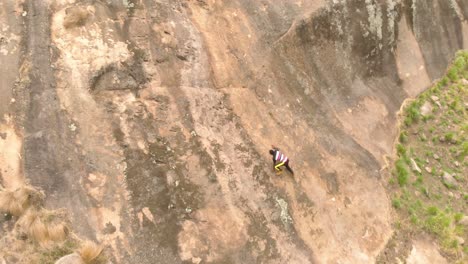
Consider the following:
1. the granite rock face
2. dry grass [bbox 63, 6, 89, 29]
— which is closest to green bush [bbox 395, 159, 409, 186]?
the granite rock face

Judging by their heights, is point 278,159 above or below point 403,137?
above

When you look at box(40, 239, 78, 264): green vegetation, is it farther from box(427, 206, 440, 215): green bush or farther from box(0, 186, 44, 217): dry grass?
box(427, 206, 440, 215): green bush

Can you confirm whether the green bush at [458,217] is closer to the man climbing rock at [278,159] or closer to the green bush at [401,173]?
the green bush at [401,173]

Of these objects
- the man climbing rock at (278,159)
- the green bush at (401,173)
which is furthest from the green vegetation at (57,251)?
the green bush at (401,173)

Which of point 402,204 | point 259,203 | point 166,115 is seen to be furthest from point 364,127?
point 166,115

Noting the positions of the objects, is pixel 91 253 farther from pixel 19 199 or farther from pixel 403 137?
pixel 403 137

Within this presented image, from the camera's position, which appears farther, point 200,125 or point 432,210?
point 432,210

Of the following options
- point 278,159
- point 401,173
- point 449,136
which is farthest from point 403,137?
point 278,159
